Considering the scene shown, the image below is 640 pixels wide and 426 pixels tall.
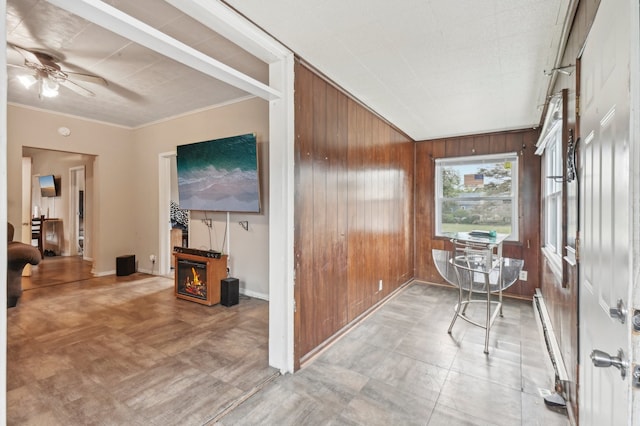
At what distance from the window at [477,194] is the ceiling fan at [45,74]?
15.5 feet

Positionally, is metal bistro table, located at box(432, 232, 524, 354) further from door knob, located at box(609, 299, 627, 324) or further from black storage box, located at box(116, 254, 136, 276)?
black storage box, located at box(116, 254, 136, 276)

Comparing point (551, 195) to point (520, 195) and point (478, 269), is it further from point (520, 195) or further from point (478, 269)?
point (478, 269)

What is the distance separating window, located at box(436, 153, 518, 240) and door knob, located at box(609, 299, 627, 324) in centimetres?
398

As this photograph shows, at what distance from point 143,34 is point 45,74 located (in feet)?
7.84

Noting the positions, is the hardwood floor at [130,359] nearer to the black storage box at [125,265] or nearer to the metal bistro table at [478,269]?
the black storage box at [125,265]

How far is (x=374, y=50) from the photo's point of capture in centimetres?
220

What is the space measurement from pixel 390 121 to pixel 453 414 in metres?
3.23

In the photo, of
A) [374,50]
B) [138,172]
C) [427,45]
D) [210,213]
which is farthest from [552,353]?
[138,172]

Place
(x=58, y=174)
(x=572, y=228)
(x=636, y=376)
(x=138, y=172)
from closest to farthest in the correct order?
(x=636, y=376), (x=572, y=228), (x=138, y=172), (x=58, y=174)

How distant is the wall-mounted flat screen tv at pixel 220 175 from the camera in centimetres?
370

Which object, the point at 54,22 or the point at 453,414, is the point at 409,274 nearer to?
the point at 453,414

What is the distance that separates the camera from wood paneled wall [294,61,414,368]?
2361mm

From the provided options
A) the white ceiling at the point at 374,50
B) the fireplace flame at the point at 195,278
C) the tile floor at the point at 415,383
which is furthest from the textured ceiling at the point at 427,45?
the fireplace flame at the point at 195,278

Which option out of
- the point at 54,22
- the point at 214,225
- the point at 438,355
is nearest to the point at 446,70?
the point at 438,355
